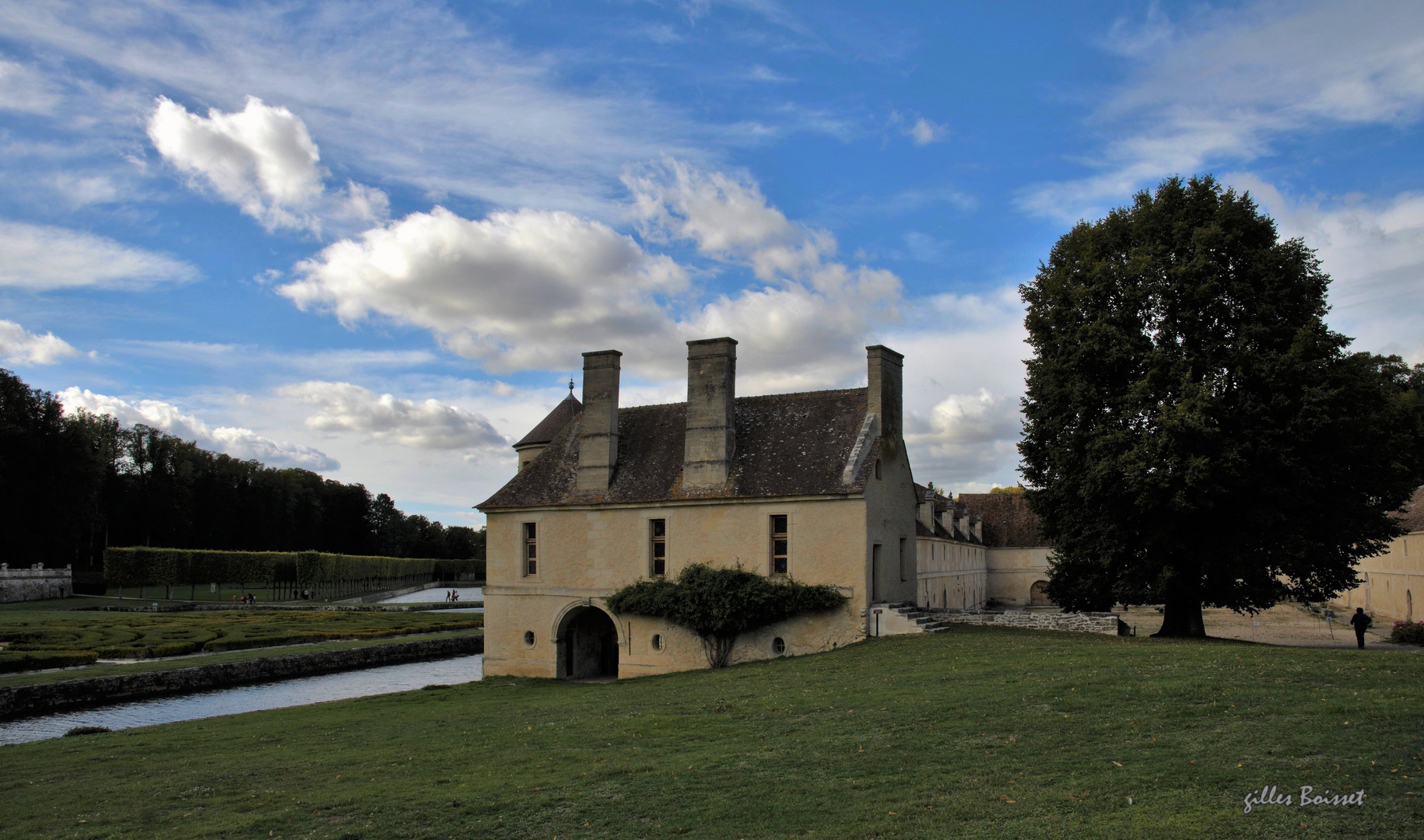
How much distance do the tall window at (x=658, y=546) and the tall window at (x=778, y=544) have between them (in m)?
3.79

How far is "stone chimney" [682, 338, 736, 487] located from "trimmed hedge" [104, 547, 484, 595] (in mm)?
60254

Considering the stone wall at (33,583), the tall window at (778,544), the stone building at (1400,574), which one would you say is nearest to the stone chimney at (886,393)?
the tall window at (778,544)

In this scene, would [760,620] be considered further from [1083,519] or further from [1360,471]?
[1360,471]

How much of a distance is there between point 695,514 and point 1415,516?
33277 millimetres

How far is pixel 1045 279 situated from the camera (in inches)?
1120

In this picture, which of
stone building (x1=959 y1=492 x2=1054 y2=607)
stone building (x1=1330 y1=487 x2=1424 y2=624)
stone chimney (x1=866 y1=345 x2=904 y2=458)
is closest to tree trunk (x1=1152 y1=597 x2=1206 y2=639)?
stone chimney (x1=866 y1=345 x2=904 y2=458)

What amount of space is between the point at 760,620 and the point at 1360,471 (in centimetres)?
1684

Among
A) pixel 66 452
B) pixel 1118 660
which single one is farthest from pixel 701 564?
pixel 66 452

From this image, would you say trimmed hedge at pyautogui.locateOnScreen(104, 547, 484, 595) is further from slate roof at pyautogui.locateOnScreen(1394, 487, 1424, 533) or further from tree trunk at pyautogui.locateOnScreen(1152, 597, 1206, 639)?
slate roof at pyautogui.locateOnScreen(1394, 487, 1424, 533)

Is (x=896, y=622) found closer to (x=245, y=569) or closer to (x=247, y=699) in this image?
(x=247, y=699)

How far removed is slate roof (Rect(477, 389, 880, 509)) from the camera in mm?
28438

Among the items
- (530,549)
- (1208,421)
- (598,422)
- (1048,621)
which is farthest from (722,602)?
(1208,421)

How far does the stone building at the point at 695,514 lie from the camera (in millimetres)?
27438

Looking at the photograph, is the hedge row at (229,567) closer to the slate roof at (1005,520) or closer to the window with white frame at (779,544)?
the slate roof at (1005,520)
